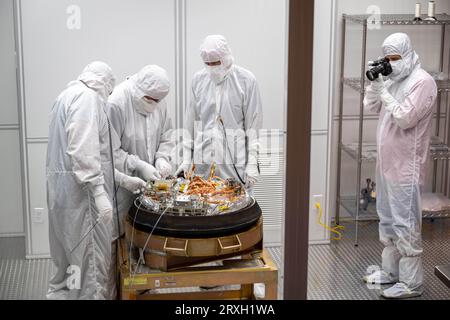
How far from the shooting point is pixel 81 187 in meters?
2.57

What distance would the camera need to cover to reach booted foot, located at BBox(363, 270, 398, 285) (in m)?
2.85

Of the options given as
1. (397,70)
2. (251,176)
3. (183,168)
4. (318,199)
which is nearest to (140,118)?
(183,168)

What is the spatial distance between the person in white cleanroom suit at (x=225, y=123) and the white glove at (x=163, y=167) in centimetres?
17

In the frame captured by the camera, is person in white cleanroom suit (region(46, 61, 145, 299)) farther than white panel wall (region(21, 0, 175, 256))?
No

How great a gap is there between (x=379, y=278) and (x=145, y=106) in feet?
3.69

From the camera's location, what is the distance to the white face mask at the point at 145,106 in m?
2.75

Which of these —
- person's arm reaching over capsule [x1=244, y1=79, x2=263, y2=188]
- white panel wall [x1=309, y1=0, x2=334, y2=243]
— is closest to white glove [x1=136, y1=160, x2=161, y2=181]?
person's arm reaching over capsule [x1=244, y1=79, x2=263, y2=188]

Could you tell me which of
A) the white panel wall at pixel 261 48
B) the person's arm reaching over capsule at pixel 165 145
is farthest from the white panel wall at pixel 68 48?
the person's arm reaching over capsule at pixel 165 145

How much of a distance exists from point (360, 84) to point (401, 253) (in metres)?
0.68

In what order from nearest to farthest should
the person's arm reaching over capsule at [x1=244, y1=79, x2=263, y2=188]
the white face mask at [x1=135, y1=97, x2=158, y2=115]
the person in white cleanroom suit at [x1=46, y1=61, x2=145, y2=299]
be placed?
the person in white cleanroom suit at [x1=46, y1=61, x2=145, y2=299] < the white face mask at [x1=135, y1=97, x2=158, y2=115] < the person's arm reaching over capsule at [x1=244, y1=79, x2=263, y2=188]

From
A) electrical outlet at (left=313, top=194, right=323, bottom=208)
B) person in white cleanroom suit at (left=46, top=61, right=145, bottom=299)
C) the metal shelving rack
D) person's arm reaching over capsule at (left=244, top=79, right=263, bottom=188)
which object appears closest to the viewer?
person in white cleanroom suit at (left=46, top=61, right=145, bottom=299)

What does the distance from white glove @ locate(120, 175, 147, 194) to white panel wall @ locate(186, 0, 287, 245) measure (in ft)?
1.57

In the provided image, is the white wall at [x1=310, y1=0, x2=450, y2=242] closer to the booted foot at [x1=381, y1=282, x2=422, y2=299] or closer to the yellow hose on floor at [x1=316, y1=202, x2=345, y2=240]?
the yellow hose on floor at [x1=316, y1=202, x2=345, y2=240]
